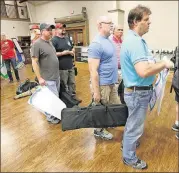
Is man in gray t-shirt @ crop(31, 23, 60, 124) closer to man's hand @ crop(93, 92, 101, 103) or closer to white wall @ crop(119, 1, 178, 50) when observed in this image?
man's hand @ crop(93, 92, 101, 103)

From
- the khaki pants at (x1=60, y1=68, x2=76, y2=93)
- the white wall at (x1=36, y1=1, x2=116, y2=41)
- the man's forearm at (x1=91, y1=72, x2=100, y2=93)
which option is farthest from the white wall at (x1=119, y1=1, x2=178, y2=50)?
the man's forearm at (x1=91, y1=72, x2=100, y2=93)

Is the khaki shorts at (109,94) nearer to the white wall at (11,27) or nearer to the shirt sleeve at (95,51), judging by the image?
the shirt sleeve at (95,51)

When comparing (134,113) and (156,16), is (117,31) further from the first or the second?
(156,16)

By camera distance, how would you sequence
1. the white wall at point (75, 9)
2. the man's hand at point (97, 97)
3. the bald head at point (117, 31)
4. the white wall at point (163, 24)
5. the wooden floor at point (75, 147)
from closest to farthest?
the wooden floor at point (75, 147) → the man's hand at point (97, 97) → the bald head at point (117, 31) → the white wall at point (163, 24) → the white wall at point (75, 9)

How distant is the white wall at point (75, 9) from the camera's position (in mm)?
6479

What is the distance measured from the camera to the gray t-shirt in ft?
6.37

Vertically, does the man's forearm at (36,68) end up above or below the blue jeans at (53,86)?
above

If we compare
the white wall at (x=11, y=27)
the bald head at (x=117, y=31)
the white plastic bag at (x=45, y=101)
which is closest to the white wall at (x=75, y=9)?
the white wall at (x=11, y=27)

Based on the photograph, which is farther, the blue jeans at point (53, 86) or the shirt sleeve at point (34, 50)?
the blue jeans at point (53, 86)

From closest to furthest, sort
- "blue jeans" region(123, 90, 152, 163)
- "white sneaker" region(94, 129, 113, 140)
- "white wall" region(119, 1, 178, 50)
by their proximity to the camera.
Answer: "blue jeans" region(123, 90, 152, 163) → "white sneaker" region(94, 129, 113, 140) → "white wall" region(119, 1, 178, 50)

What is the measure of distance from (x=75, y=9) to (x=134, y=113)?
22.3 ft

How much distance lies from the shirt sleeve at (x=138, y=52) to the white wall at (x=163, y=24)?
458 cm

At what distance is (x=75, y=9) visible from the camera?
7.27 metres

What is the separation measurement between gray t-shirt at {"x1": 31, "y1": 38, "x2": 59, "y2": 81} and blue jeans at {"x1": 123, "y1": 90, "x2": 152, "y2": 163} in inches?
40.3
